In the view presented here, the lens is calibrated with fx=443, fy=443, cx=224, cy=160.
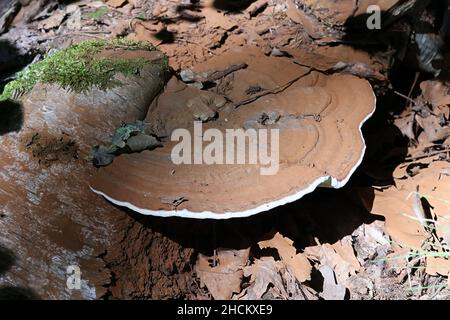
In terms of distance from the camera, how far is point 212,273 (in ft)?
9.83

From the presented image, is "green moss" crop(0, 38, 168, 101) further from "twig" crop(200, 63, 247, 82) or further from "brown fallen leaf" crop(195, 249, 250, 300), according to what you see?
"brown fallen leaf" crop(195, 249, 250, 300)

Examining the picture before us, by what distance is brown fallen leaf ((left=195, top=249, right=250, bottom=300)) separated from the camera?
2.93 metres

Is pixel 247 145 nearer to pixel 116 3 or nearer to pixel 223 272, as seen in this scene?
pixel 223 272

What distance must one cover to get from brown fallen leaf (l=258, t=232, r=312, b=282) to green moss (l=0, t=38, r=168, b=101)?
1508 millimetres

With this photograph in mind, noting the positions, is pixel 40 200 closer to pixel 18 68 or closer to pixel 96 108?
pixel 96 108

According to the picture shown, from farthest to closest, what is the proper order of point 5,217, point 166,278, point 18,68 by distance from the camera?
1. point 18,68
2. point 166,278
3. point 5,217

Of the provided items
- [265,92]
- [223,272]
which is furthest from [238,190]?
[265,92]

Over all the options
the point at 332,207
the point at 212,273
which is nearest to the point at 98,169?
the point at 212,273

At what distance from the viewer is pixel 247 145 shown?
8.96 feet

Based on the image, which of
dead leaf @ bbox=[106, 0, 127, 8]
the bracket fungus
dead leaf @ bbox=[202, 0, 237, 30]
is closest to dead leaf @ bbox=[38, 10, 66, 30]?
dead leaf @ bbox=[106, 0, 127, 8]
